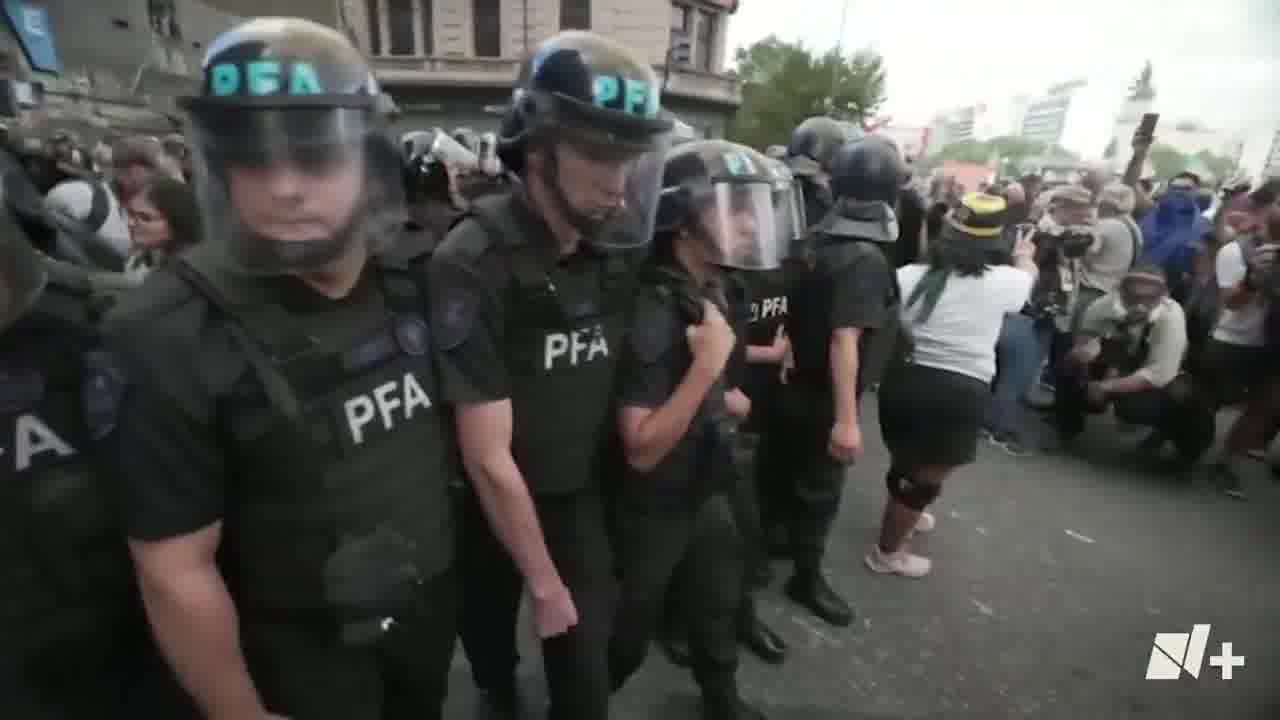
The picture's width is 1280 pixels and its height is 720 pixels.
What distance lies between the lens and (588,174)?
4.97 ft

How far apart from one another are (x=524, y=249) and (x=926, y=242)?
5.56m

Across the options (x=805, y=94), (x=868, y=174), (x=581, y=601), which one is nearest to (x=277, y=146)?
(x=581, y=601)

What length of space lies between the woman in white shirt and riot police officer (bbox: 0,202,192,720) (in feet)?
8.91

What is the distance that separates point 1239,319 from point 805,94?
2586 centimetres

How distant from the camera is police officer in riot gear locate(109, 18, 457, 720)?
1.01 meters

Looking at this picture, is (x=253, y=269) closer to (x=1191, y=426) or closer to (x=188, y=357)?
(x=188, y=357)

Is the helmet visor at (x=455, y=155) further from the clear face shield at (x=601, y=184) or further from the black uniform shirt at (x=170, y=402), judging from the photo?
the black uniform shirt at (x=170, y=402)

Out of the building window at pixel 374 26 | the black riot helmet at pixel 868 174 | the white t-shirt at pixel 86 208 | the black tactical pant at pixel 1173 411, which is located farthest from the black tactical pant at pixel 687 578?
the building window at pixel 374 26

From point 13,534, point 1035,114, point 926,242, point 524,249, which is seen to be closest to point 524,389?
point 524,249

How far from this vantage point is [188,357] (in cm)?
100

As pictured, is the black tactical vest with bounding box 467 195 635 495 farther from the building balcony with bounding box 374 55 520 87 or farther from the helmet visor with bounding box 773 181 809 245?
the building balcony with bounding box 374 55 520 87

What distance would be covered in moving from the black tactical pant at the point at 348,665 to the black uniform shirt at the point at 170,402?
307 millimetres

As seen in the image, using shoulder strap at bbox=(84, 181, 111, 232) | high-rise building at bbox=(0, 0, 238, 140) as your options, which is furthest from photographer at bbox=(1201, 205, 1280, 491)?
high-rise building at bbox=(0, 0, 238, 140)

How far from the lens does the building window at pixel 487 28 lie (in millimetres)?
19703
